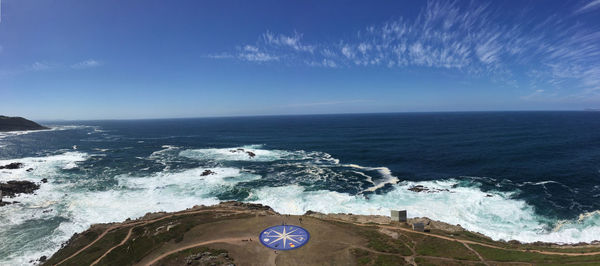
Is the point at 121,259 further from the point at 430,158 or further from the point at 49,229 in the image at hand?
the point at 430,158

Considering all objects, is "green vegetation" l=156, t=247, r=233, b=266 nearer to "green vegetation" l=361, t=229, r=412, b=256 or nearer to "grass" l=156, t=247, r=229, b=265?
"grass" l=156, t=247, r=229, b=265

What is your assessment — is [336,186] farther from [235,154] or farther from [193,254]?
[235,154]

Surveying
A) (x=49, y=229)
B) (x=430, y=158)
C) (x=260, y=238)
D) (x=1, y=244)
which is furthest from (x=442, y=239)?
(x=1, y=244)

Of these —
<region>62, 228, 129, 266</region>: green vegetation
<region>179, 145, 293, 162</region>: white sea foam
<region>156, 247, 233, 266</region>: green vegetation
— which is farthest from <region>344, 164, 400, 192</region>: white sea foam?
<region>62, 228, 129, 266</region>: green vegetation

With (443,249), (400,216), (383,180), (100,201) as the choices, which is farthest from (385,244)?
(100,201)

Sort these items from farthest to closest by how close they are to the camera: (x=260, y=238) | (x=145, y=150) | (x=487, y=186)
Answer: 1. (x=145, y=150)
2. (x=487, y=186)
3. (x=260, y=238)
